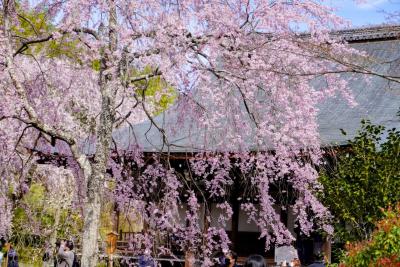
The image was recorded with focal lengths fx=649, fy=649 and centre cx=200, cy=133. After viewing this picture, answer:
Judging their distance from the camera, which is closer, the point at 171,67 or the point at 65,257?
the point at 171,67

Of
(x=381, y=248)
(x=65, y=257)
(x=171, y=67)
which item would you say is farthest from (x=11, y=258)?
(x=381, y=248)

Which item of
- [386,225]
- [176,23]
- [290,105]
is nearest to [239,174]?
[290,105]

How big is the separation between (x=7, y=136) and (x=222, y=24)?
11.9 ft

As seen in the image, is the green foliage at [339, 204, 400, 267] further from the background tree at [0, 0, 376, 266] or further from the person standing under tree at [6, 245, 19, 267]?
the person standing under tree at [6, 245, 19, 267]

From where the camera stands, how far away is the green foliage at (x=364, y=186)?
26.9 ft

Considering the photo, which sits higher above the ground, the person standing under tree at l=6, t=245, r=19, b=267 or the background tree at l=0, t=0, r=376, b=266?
the background tree at l=0, t=0, r=376, b=266

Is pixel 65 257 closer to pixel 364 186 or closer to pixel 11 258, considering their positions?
pixel 11 258

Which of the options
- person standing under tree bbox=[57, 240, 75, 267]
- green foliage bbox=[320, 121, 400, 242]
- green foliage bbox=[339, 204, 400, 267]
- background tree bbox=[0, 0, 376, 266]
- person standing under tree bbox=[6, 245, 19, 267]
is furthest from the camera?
person standing under tree bbox=[6, 245, 19, 267]

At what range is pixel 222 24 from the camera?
24.5 feet

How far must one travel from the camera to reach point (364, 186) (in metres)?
8.43

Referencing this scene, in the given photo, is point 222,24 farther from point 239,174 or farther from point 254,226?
point 254,226

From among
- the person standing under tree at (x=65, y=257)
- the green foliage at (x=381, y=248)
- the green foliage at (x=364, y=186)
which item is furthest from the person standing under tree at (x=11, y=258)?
the green foliage at (x=381, y=248)

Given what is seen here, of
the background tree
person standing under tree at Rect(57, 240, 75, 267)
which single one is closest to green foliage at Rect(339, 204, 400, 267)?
the background tree

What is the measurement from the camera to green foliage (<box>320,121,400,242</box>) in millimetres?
8203
